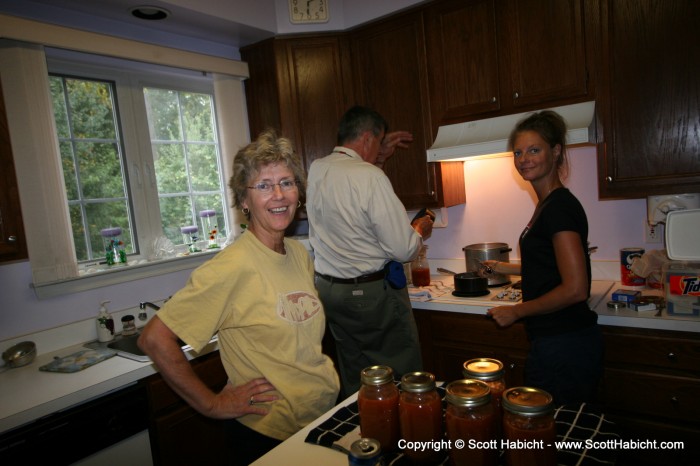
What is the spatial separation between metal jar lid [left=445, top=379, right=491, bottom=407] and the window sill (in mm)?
1970

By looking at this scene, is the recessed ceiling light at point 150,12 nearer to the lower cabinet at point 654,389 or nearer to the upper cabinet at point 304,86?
the upper cabinet at point 304,86

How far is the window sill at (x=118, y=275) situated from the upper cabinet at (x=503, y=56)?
165cm

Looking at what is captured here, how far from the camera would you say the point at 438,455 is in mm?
815

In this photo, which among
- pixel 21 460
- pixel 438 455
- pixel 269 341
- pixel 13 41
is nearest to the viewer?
pixel 438 455

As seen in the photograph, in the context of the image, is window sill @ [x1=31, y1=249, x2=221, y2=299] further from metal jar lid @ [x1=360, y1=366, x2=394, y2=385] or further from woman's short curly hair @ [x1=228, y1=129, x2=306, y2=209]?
metal jar lid @ [x1=360, y1=366, x2=394, y2=385]

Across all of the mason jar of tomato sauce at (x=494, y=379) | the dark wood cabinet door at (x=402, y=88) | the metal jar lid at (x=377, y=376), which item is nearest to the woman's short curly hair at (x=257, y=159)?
the metal jar lid at (x=377, y=376)

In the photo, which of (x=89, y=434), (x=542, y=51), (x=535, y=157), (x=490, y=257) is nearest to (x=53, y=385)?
(x=89, y=434)

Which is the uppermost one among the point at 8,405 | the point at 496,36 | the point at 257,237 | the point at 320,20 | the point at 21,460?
the point at 320,20

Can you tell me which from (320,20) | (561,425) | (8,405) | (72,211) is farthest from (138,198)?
(561,425)

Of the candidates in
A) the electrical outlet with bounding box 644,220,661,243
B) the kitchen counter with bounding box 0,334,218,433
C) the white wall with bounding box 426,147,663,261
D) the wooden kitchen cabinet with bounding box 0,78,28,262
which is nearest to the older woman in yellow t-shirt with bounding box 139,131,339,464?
the kitchen counter with bounding box 0,334,218,433

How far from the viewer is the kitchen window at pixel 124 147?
6.21 feet

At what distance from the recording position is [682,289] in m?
1.69

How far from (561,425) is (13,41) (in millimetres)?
2437

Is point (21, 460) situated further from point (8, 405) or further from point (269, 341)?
point (269, 341)
